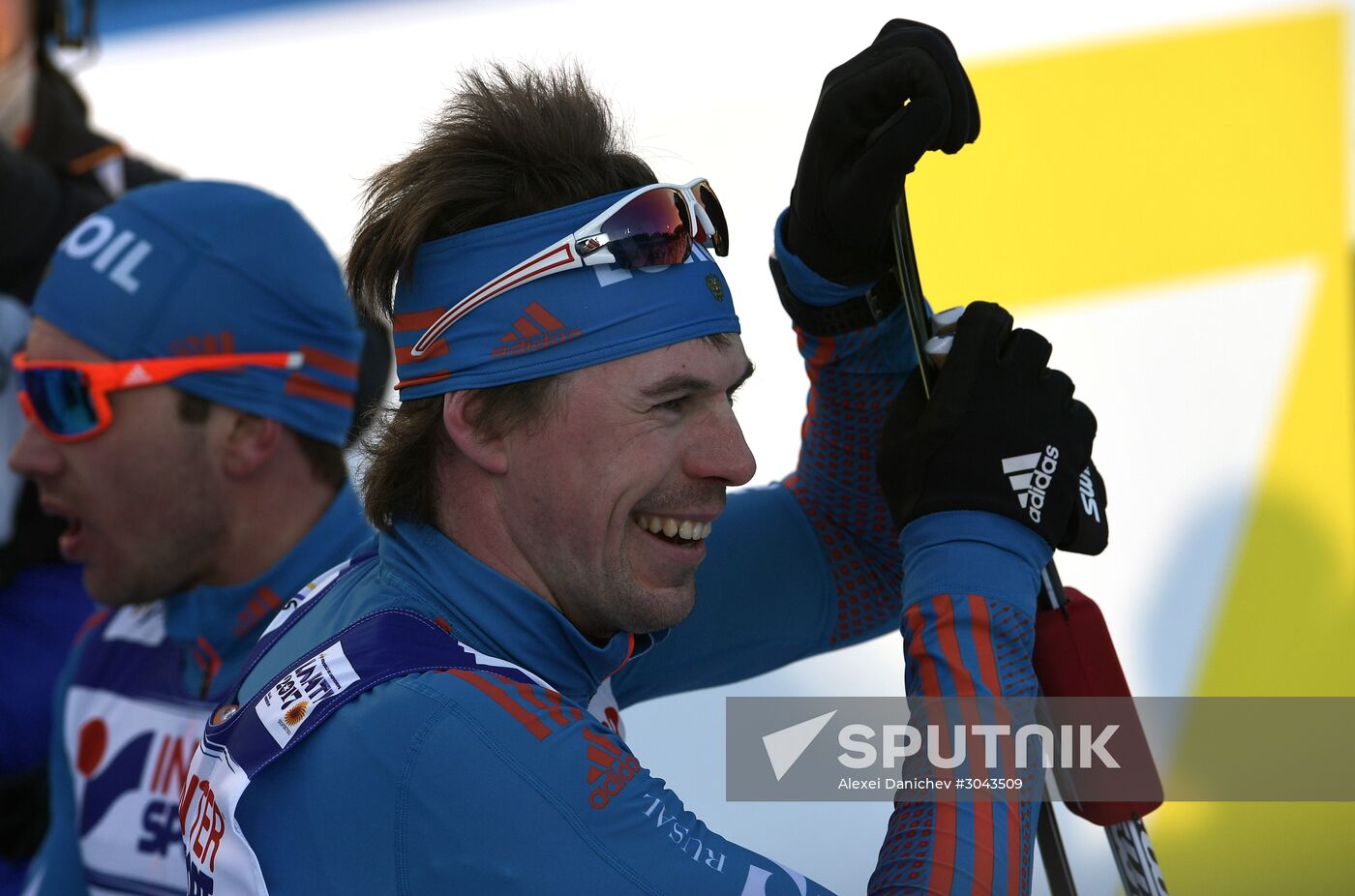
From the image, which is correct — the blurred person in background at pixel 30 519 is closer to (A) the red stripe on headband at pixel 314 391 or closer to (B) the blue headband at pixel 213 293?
(B) the blue headband at pixel 213 293

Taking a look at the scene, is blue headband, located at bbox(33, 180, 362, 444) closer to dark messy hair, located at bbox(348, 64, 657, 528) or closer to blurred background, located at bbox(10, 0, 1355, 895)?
blurred background, located at bbox(10, 0, 1355, 895)

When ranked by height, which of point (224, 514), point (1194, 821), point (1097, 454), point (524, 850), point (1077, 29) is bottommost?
point (524, 850)

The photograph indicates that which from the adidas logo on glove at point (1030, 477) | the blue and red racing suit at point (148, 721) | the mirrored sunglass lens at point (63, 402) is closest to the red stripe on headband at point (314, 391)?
the blue and red racing suit at point (148, 721)

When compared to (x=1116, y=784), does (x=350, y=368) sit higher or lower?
higher

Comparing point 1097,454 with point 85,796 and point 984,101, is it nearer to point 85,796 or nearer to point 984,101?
point 984,101

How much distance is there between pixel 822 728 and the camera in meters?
1.93

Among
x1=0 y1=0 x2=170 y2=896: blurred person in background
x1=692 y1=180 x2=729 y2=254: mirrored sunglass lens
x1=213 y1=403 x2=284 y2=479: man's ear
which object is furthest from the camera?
x1=0 y1=0 x2=170 y2=896: blurred person in background

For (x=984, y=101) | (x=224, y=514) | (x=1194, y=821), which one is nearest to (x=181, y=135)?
(x=984, y=101)

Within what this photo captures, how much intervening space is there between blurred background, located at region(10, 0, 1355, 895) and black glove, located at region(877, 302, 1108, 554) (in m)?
0.52

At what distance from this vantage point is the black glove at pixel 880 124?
1.41m

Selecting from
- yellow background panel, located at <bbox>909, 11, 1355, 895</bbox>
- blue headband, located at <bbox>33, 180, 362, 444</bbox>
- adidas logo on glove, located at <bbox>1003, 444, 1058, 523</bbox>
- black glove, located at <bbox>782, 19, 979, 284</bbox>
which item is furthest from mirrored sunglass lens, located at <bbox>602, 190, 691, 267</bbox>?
yellow background panel, located at <bbox>909, 11, 1355, 895</bbox>

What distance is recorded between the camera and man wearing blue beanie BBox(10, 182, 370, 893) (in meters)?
2.14

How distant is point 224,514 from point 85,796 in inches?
18.6

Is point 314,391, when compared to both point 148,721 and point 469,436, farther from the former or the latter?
point 469,436
